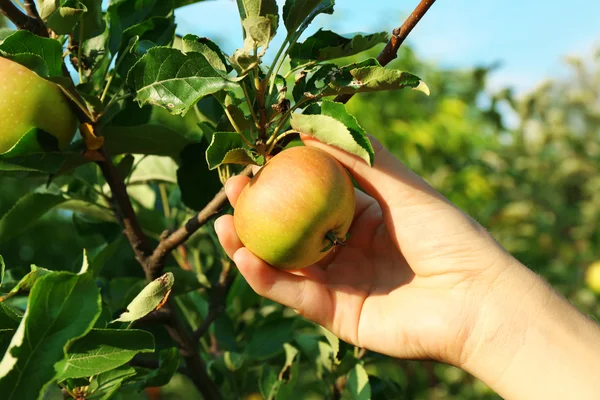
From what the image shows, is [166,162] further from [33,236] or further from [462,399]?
[33,236]

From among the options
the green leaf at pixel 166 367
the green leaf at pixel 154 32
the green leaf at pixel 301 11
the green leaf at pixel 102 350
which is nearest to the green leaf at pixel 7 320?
the green leaf at pixel 102 350

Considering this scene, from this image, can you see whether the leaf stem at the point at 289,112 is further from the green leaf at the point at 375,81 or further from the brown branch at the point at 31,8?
the brown branch at the point at 31,8

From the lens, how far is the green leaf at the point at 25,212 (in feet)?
3.75

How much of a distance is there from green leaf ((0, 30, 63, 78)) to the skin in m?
0.33

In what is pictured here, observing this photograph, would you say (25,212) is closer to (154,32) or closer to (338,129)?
(154,32)

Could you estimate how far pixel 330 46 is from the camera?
3.04 feet

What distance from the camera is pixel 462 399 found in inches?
104

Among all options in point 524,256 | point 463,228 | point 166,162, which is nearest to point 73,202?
point 166,162

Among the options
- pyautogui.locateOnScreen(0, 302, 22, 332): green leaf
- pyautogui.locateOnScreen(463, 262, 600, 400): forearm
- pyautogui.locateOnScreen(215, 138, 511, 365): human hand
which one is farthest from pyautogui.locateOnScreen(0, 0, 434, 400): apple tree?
pyautogui.locateOnScreen(463, 262, 600, 400): forearm

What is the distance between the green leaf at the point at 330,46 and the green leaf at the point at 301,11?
0.03 meters

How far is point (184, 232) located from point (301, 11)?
16.1 inches

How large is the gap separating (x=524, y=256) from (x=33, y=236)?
13.4 ft

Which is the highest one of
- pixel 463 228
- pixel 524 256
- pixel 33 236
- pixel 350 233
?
pixel 463 228

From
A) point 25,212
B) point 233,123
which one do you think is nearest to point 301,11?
point 233,123
